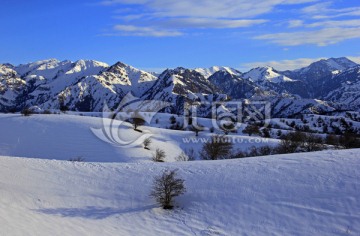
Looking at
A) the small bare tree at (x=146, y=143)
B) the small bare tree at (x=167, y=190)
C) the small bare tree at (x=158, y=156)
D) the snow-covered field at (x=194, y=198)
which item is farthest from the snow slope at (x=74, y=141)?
A: the small bare tree at (x=167, y=190)

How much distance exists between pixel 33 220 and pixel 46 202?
11.6ft

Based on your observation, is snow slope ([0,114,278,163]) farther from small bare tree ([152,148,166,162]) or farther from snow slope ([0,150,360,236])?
snow slope ([0,150,360,236])

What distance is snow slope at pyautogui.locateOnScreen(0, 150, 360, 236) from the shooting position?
68.4 feet

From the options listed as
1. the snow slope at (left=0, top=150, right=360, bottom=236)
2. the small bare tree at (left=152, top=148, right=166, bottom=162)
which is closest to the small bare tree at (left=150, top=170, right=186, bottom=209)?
the snow slope at (left=0, top=150, right=360, bottom=236)

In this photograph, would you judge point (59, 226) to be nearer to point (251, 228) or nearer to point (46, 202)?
point (46, 202)

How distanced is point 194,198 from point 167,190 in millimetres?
1869

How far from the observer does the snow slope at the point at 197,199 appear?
20.9 metres

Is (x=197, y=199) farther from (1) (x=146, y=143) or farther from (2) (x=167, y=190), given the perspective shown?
(1) (x=146, y=143)

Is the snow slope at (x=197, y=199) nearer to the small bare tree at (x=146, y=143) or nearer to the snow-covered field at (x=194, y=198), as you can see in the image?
the snow-covered field at (x=194, y=198)

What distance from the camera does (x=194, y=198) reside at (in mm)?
25078

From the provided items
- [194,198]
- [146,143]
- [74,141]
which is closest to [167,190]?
[194,198]

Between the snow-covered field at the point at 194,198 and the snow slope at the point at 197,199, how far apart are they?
2.2 inches

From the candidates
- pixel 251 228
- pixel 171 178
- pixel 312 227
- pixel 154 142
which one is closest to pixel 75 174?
pixel 171 178

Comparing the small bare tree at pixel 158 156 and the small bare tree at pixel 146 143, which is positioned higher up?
the small bare tree at pixel 146 143
